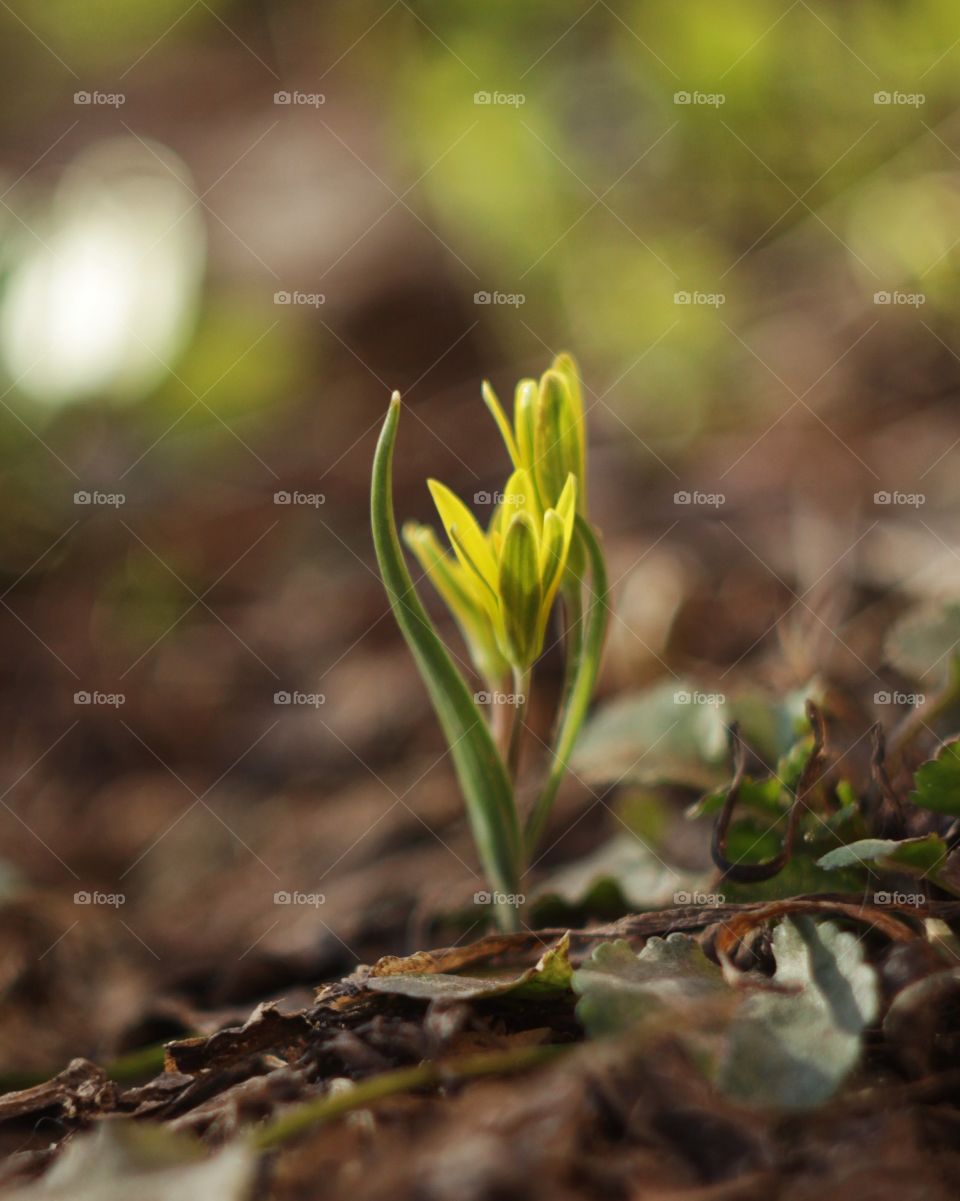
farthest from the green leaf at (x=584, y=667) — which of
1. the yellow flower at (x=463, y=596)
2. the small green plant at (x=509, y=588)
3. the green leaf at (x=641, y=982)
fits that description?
the green leaf at (x=641, y=982)

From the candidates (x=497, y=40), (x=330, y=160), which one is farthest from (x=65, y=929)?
(x=330, y=160)

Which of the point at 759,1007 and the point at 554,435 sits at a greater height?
the point at 554,435

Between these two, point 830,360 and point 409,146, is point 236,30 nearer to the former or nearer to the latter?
point 409,146

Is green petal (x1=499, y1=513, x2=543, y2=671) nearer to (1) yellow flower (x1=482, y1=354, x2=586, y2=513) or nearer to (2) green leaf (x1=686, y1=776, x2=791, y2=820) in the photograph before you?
(1) yellow flower (x1=482, y1=354, x2=586, y2=513)

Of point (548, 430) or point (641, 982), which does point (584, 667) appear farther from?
point (641, 982)

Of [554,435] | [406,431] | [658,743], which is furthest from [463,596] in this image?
[406,431]

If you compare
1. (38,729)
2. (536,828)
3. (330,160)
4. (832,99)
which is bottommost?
(536,828)
